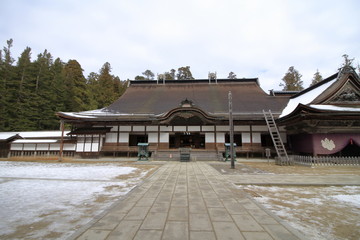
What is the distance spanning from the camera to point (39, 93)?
2883cm

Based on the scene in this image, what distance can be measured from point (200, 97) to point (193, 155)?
9069mm

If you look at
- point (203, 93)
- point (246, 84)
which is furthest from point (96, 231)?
point (246, 84)

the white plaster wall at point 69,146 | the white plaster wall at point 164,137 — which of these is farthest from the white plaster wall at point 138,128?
the white plaster wall at point 69,146

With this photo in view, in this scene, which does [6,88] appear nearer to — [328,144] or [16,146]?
[16,146]

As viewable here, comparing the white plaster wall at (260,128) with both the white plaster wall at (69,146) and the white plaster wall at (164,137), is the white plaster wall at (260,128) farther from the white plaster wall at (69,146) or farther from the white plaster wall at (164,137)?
the white plaster wall at (69,146)

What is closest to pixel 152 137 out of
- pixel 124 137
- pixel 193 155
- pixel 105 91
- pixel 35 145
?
pixel 124 137

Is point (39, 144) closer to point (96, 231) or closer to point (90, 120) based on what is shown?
point (90, 120)

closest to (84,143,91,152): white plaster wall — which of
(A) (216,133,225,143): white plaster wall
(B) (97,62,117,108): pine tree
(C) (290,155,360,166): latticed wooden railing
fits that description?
(A) (216,133,225,143): white plaster wall

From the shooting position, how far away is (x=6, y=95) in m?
26.3

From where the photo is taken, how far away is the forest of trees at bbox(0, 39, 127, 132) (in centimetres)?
2628

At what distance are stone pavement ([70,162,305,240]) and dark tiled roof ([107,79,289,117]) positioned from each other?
14.0 metres

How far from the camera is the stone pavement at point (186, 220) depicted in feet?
8.62

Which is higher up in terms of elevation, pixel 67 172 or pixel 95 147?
pixel 95 147

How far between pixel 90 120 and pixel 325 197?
1890 centimetres
